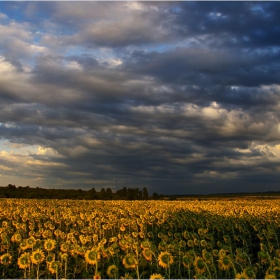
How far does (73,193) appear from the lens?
72.4m

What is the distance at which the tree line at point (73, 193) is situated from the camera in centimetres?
6856

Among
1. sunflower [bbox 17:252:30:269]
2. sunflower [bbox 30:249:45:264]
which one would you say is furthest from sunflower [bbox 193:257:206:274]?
sunflower [bbox 17:252:30:269]

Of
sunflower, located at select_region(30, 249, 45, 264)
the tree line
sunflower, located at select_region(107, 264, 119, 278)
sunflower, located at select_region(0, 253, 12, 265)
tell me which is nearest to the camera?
sunflower, located at select_region(107, 264, 119, 278)

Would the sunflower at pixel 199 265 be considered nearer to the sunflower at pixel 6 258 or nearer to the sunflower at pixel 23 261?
the sunflower at pixel 23 261

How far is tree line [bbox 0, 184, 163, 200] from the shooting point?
6856 cm

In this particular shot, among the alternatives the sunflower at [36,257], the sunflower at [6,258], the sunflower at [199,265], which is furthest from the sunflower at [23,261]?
the sunflower at [199,265]

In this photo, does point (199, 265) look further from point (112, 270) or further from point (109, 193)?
point (109, 193)

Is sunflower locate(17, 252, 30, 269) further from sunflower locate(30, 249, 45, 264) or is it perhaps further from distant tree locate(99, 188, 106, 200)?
distant tree locate(99, 188, 106, 200)

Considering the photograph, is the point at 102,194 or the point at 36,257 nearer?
the point at 36,257

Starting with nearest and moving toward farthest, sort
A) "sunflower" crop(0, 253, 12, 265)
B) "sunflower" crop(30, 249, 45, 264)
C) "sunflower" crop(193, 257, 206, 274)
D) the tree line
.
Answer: "sunflower" crop(193, 257, 206, 274) < "sunflower" crop(30, 249, 45, 264) < "sunflower" crop(0, 253, 12, 265) < the tree line

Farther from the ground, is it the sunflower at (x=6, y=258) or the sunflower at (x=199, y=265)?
the sunflower at (x=199, y=265)

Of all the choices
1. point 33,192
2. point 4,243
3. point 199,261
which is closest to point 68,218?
point 4,243

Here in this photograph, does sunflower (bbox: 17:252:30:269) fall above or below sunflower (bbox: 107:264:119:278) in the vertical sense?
below

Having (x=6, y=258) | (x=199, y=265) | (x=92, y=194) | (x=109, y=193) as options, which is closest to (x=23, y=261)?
(x=6, y=258)
